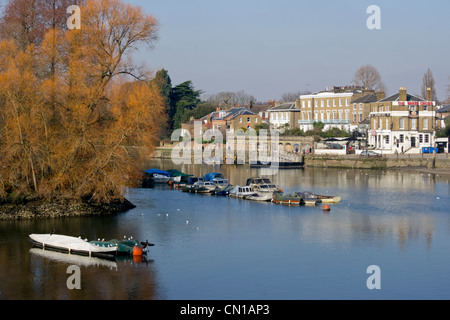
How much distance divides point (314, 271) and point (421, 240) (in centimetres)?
913

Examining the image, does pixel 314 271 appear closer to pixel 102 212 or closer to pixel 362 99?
pixel 102 212

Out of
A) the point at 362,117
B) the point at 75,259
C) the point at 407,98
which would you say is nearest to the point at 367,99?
the point at 362,117

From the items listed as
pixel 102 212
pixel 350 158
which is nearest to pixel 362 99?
pixel 350 158

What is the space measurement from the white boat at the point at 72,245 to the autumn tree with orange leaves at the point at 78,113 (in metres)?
8.41

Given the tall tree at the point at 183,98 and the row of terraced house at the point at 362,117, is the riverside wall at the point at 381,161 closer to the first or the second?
the row of terraced house at the point at 362,117

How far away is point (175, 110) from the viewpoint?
120 m

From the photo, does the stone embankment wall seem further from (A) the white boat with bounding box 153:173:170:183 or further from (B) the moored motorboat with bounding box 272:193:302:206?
(B) the moored motorboat with bounding box 272:193:302:206

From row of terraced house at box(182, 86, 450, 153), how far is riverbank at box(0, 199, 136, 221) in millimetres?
51406

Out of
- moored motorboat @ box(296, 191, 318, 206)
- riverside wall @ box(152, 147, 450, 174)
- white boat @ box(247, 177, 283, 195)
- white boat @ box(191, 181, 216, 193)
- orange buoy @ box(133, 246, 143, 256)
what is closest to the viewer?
orange buoy @ box(133, 246, 143, 256)

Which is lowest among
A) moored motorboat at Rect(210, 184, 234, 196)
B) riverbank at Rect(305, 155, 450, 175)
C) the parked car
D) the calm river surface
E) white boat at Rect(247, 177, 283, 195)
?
the calm river surface

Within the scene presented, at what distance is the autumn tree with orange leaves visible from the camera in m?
36.5

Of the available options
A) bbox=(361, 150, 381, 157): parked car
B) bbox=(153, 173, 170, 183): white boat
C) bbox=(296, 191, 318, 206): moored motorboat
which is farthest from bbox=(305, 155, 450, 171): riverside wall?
bbox=(296, 191, 318, 206): moored motorboat

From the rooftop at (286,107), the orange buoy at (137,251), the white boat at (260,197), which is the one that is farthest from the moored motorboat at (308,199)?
the rooftop at (286,107)
